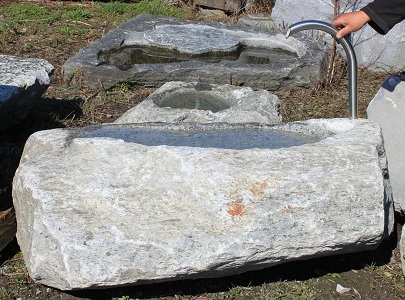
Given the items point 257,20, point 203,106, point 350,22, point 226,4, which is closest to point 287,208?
point 350,22

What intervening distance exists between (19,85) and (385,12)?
2.16 m

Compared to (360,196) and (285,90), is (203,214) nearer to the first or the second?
(360,196)

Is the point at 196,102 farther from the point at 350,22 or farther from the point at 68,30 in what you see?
the point at 68,30

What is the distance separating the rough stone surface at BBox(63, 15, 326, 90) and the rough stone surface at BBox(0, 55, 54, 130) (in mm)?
860

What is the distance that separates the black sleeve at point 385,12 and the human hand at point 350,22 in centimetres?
3

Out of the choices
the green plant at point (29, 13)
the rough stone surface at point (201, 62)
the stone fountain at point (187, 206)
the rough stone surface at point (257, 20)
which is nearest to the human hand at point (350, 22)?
the stone fountain at point (187, 206)

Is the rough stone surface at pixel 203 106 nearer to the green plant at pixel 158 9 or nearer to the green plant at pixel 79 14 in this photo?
the green plant at pixel 79 14

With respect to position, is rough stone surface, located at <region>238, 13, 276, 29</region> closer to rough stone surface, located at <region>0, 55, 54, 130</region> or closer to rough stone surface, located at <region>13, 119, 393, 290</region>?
rough stone surface, located at <region>0, 55, 54, 130</region>

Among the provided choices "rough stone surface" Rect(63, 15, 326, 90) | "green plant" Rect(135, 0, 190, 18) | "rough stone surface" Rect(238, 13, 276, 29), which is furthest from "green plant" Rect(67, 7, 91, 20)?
"rough stone surface" Rect(238, 13, 276, 29)

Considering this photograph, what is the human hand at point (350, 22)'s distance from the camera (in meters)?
2.71

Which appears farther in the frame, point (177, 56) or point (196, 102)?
point (177, 56)

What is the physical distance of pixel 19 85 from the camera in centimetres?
367

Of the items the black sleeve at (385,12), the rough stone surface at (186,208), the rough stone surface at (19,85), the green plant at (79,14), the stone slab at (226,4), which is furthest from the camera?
the stone slab at (226,4)

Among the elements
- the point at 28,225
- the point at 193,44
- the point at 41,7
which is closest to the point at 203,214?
the point at 28,225
